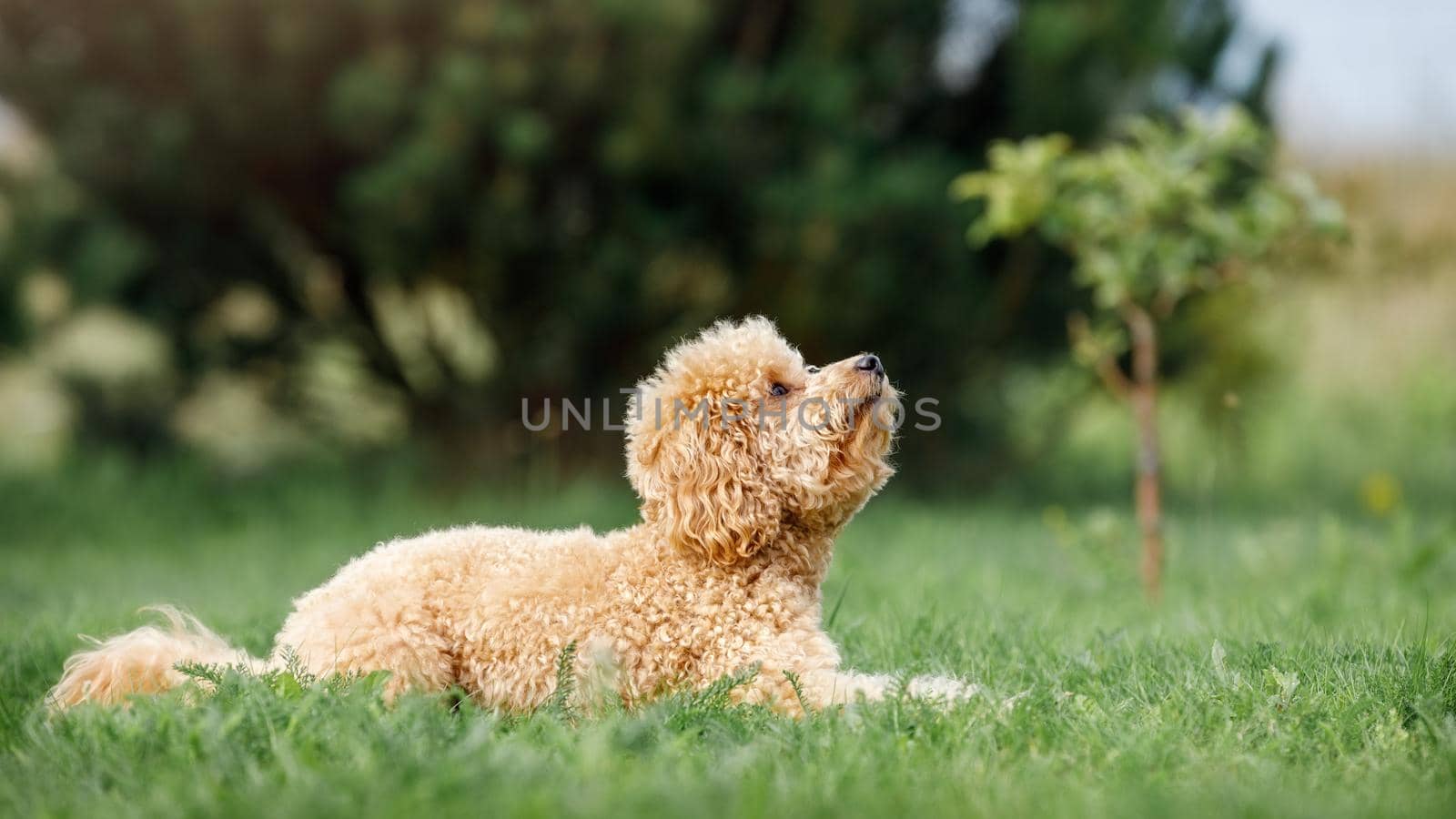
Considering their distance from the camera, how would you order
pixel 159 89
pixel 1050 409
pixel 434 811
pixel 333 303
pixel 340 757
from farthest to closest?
pixel 1050 409 < pixel 333 303 < pixel 159 89 < pixel 340 757 < pixel 434 811

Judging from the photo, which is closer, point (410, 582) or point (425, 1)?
point (410, 582)

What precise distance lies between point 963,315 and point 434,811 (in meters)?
6.78

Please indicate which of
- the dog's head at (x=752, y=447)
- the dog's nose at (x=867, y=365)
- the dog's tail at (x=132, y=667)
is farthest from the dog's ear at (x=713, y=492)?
the dog's tail at (x=132, y=667)

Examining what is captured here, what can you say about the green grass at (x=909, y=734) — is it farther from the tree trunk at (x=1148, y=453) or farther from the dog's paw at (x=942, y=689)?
the tree trunk at (x=1148, y=453)

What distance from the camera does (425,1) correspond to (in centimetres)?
803

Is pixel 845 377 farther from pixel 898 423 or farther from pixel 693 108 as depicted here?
pixel 693 108

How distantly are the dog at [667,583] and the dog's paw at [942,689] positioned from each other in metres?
0.01

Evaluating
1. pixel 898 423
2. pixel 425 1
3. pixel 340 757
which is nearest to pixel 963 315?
pixel 425 1

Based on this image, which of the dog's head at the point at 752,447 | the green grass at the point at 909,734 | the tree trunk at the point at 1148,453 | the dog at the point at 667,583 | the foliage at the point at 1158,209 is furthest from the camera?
the tree trunk at the point at 1148,453

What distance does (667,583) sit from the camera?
118 inches

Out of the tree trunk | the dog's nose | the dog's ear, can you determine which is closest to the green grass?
the tree trunk

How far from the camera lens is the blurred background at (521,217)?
25.6 feet

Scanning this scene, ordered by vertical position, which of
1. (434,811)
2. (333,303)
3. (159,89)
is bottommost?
(434,811)

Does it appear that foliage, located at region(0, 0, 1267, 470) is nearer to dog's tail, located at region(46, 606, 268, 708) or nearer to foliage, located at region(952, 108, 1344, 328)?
foliage, located at region(952, 108, 1344, 328)
